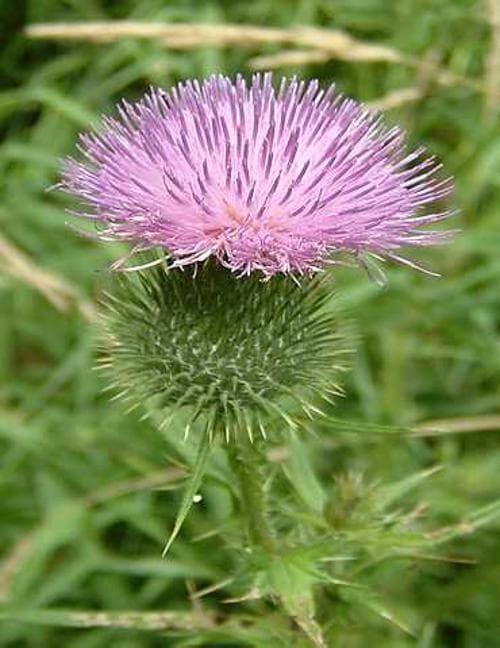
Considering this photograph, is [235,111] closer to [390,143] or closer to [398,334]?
[390,143]

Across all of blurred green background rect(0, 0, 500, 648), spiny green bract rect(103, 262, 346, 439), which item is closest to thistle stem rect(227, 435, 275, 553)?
spiny green bract rect(103, 262, 346, 439)

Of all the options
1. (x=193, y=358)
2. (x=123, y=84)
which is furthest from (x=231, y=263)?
(x=123, y=84)

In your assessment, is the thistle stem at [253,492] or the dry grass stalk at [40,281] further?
the dry grass stalk at [40,281]

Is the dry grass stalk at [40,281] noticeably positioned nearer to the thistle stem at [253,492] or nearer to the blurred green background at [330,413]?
the blurred green background at [330,413]

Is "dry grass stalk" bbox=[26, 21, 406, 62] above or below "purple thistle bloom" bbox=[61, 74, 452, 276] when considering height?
above

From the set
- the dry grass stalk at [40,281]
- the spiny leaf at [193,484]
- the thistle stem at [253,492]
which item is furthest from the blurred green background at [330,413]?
the spiny leaf at [193,484]

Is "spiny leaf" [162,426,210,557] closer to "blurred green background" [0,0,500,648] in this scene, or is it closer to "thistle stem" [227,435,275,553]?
"thistle stem" [227,435,275,553]
